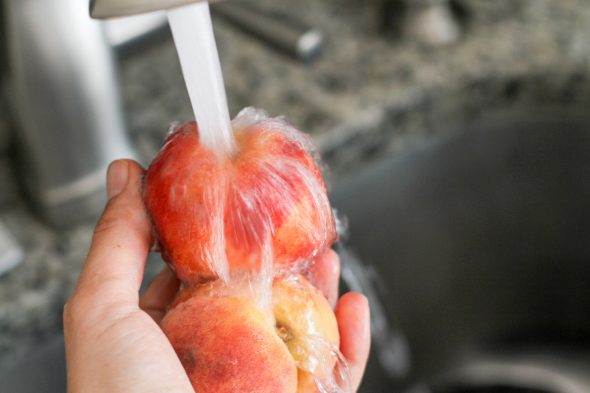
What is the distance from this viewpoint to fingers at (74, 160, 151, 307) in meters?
0.43

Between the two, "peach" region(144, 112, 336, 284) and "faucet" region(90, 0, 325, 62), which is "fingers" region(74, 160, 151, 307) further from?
"faucet" region(90, 0, 325, 62)

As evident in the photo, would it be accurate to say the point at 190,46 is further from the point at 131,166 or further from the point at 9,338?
the point at 9,338

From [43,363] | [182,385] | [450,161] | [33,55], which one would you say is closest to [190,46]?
[182,385]

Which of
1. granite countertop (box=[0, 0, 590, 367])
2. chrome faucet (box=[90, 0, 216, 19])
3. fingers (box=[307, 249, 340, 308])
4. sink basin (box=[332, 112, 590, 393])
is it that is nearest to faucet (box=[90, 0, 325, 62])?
granite countertop (box=[0, 0, 590, 367])

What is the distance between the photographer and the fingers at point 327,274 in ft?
1.63

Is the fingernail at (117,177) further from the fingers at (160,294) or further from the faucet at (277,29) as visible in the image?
the faucet at (277,29)

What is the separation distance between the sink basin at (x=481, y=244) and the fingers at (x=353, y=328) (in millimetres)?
287

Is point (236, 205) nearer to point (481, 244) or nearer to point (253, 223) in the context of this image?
point (253, 223)

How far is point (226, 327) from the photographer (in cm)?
40

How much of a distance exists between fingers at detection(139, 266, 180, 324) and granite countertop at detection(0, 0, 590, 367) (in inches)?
7.5

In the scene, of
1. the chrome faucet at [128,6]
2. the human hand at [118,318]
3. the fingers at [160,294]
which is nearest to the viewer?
the chrome faucet at [128,6]

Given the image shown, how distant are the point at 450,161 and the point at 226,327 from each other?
51 centimetres

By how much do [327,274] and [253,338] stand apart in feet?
0.40

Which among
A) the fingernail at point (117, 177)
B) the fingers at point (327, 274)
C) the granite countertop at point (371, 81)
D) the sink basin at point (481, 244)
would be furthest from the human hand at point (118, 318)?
the sink basin at point (481, 244)
